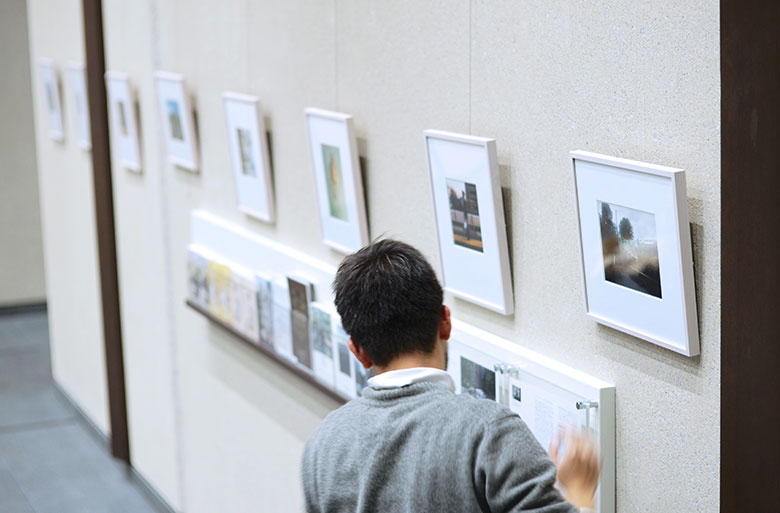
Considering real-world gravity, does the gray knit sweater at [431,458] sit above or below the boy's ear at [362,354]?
below

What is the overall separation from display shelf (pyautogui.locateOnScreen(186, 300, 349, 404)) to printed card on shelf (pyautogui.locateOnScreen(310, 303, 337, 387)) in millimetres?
27

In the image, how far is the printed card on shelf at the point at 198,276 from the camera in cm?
534

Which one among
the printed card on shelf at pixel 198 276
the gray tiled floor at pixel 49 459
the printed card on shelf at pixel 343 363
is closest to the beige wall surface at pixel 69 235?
the gray tiled floor at pixel 49 459

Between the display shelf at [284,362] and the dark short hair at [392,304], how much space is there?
1848 millimetres

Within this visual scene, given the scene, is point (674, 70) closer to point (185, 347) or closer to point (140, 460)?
point (185, 347)

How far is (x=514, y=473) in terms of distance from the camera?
6.44ft

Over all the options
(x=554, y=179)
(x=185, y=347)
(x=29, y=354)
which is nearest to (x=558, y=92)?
(x=554, y=179)

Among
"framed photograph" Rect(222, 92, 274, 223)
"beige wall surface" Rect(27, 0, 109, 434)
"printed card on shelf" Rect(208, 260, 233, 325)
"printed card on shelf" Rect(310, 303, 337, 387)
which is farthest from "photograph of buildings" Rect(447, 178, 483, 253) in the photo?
"beige wall surface" Rect(27, 0, 109, 434)

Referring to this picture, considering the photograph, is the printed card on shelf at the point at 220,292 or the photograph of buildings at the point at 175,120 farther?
the photograph of buildings at the point at 175,120

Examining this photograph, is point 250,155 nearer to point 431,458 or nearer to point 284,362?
point 284,362

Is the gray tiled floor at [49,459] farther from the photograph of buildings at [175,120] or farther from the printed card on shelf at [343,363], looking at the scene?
the printed card on shelf at [343,363]

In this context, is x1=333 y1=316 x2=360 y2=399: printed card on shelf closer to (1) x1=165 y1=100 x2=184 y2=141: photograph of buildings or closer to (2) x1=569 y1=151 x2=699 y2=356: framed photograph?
(2) x1=569 y1=151 x2=699 y2=356: framed photograph

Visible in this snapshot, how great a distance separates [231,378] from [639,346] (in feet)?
9.80

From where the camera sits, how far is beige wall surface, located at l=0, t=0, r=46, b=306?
1197cm
